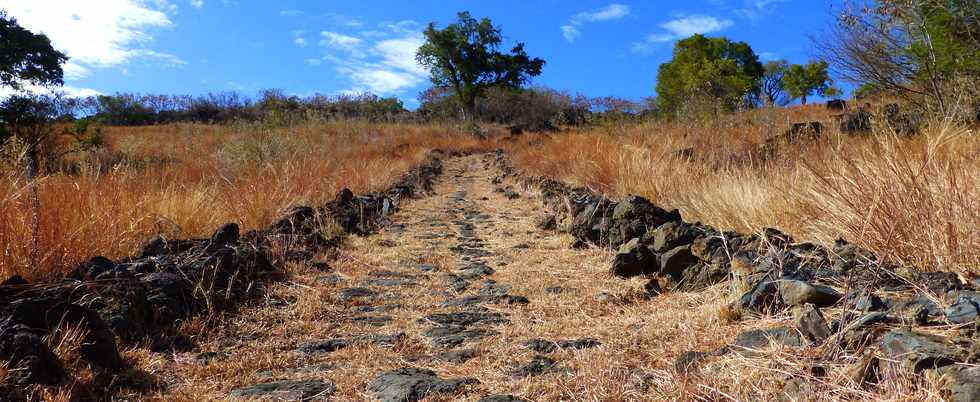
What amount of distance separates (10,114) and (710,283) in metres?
18.8

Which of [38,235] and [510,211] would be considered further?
[510,211]

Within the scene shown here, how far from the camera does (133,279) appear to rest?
2.80 meters

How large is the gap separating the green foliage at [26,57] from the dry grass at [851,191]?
1870 centimetres

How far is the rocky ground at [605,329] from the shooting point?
67.6 inches

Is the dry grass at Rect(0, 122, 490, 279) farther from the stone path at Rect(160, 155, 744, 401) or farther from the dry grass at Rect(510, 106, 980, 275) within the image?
the dry grass at Rect(510, 106, 980, 275)

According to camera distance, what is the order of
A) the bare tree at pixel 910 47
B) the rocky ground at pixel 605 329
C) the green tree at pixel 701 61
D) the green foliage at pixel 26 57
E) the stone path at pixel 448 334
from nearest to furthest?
the rocky ground at pixel 605 329
the stone path at pixel 448 334
the bare tree at pixel 910 47
the green foliage at pixel 26 57
the green tree at pixel 701 61

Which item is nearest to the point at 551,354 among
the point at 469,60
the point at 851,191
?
the point at 851,191

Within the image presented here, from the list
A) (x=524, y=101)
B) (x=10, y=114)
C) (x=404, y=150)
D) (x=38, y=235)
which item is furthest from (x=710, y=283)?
Answer: (x=524, y=101)

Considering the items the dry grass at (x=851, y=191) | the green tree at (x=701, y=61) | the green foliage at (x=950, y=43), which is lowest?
the dry grass at (x=851, y=191)

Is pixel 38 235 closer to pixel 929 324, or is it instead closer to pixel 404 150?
pixel 929 324

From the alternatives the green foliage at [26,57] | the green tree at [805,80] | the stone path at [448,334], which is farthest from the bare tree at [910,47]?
the green tree at [805,80]

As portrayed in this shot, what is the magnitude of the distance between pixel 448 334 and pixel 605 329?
73cm

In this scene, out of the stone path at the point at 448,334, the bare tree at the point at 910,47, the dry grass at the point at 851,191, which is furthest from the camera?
the bare tree at the point at 910,47

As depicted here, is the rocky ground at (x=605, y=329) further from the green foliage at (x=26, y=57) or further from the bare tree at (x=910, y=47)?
the green foliage at (x=26, y=57)
